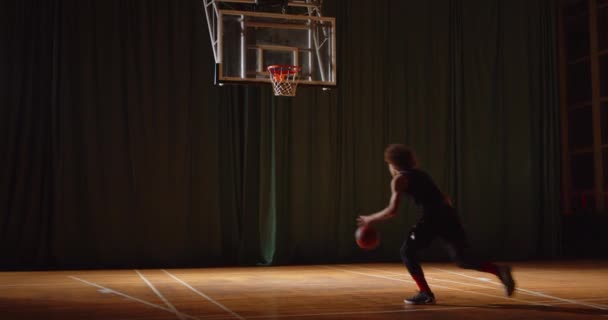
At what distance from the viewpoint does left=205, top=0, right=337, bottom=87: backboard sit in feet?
27.3

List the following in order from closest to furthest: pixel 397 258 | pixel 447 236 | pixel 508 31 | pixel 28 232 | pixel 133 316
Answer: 1. pixel 133 316
2. pixel 447 236
3. pixel 28 232
4. pixel 397 258
5. pixel 508 31

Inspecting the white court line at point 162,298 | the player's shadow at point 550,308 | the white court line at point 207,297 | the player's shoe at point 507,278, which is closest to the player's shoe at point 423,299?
the player's shadow at point 550,308

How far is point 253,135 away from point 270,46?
2345 millimetres

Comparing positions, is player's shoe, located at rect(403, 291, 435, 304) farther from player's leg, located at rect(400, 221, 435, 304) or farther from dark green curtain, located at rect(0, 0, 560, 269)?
dark green curtain, located at rect(0, 0, 560, 269)

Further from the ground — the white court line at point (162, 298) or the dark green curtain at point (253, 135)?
the dark green curtain at point (253, 135)

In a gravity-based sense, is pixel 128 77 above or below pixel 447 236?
above

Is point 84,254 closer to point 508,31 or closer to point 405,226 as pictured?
point 405,226

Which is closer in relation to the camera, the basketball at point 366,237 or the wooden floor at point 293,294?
the wooden floor at point 293,294

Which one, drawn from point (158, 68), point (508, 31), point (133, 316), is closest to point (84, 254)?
point (158, 68)

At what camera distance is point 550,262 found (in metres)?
10.8

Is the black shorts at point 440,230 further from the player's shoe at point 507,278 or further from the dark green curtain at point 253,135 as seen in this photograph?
the dark green curtain at point 253,135

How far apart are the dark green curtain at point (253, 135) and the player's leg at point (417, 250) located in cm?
521

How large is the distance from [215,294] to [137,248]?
13.0 ft

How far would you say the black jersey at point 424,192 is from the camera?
16.9ft
